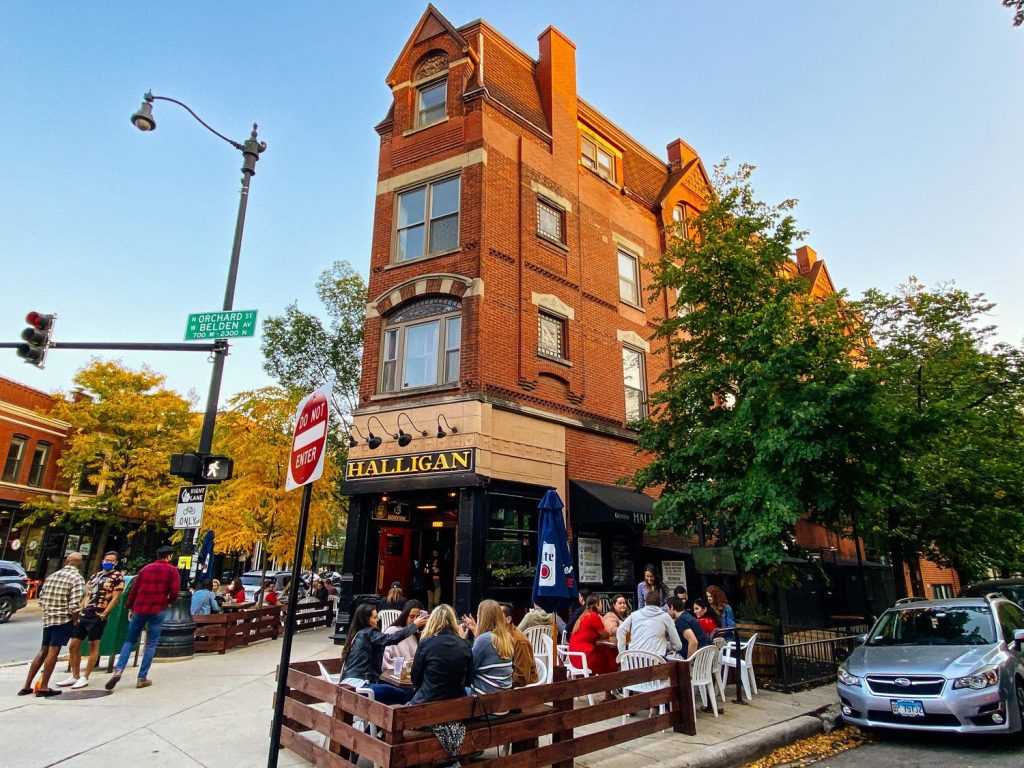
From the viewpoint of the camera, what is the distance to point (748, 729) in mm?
7270

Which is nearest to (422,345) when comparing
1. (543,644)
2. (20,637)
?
(543,644)

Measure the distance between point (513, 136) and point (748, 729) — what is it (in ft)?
48.9

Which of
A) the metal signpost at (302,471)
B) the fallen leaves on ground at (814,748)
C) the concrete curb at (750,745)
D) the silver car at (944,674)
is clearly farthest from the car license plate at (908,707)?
the metal signpost at (302,471)

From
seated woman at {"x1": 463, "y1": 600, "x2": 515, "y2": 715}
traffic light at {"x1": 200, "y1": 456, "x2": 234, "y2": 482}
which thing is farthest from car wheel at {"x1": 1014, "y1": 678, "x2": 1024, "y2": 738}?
traffic light at {"x1": 200, "y1": 456, "x2": 234, "y2": 482}

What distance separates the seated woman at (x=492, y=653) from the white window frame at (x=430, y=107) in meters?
14.5

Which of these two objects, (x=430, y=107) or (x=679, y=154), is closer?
(x=430, y=107)

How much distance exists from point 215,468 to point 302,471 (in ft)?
24.1

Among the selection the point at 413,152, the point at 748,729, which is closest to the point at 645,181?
the point at 413,152

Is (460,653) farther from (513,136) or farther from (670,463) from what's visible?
(513,136)

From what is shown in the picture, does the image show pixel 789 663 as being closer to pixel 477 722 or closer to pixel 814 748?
pixel 814 748

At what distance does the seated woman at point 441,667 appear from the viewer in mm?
5168

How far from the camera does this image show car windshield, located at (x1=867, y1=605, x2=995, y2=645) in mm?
8016

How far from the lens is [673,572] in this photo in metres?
17.2

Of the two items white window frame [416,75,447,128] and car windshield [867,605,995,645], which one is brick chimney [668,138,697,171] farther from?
car windshield [867,605,995,645]
